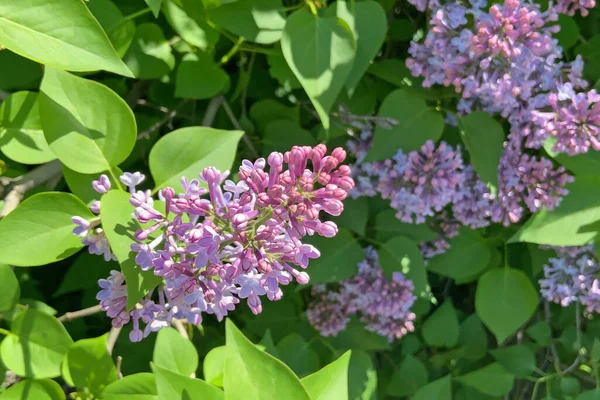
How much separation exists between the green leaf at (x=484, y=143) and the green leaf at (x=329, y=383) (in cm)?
65

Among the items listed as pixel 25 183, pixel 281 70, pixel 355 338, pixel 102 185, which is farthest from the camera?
pixel 355 338

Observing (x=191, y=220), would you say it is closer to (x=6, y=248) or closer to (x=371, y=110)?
(x=6, y=248)

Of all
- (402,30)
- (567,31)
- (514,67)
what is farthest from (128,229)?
(567,31)

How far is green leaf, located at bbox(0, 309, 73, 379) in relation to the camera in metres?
1.27

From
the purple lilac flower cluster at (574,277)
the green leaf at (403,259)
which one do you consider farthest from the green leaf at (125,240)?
the purple lilac flower cluster at (574,277)

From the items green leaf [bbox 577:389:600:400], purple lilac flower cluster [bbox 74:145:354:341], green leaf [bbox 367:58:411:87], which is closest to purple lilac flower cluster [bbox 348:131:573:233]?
green leaf [bbox 367:58:411:87]

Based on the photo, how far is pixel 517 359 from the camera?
6.55 ft

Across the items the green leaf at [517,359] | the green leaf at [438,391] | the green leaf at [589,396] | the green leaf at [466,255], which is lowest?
the green leaf at [517,359]

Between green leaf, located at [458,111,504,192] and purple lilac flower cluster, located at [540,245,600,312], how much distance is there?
1.42 ft

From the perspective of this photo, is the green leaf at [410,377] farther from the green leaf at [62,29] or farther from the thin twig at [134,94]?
the green leaf at [62,29]

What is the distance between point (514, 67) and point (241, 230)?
837mm

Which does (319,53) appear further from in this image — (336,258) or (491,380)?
(491,380)

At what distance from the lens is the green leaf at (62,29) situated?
0.92 metres

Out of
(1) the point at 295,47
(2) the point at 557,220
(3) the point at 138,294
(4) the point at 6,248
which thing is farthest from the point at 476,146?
(4) the point at 6,248
